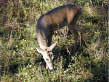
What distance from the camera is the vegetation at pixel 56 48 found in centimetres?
486

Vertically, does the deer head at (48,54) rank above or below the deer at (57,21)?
below

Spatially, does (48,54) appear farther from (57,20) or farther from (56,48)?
(57,20)

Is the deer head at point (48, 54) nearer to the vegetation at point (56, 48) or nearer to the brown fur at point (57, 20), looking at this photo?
the vegetation at point (56, 48)

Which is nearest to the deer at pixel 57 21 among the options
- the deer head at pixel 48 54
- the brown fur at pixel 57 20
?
the brown fur at pixel 57 20

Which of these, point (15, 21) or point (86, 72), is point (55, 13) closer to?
point (15, 21)

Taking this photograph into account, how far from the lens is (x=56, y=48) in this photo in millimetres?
5691

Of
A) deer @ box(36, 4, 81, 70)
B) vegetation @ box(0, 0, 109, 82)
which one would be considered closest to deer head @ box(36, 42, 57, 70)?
vegetation @ box(0, 0, 109, 82)

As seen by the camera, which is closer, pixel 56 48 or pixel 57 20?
pixel 56 48

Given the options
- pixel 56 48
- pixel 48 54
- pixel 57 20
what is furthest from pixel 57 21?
pixel 48 54

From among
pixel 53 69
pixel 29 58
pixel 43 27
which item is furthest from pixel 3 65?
pixel 43 27

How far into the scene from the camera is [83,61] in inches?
206

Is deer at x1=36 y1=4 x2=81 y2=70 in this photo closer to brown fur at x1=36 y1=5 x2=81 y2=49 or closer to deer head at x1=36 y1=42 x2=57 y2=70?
brown fur at x1=36 y1=5 x2=81 y2=49

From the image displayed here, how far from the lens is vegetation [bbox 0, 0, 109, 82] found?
486 cm

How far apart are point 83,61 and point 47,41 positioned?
1090 millimetres
